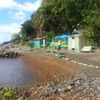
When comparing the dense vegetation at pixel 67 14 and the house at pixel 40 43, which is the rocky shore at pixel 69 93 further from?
the house at pixel 40 43

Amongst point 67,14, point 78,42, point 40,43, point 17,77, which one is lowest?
point 17,77

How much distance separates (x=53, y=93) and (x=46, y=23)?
6024cm

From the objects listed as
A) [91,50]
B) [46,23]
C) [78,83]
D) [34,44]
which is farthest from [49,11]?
[78,83]

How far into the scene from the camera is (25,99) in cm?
1675

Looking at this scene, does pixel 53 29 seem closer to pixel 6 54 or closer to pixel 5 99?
pixel 6 54

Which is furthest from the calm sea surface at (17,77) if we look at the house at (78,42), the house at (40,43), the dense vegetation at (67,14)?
the house at (40,43)

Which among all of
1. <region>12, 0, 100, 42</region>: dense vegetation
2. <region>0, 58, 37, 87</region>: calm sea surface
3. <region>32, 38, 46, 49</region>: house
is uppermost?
<region>12, 0, 100, 42</region>: dense vegetation

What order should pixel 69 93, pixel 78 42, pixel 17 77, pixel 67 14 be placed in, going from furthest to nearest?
pixel 67 14, pixel 78 42, pixel 17 77, pixel 69 93

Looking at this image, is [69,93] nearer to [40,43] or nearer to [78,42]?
[78,42]

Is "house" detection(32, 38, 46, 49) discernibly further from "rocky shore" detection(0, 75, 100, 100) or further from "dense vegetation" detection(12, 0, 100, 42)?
"rocky shore" detection(0, 75, 100, 100)

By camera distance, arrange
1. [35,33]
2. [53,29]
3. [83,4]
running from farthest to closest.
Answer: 1. [35,33]
2. [53,29]
3. [83,4]

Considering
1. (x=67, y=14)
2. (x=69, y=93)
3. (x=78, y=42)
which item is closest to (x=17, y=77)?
(x=69, y=93)

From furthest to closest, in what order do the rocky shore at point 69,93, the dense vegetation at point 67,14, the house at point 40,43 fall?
the house at point 40,43
the dense vegetation at point 67,14
the rocky shore at point 69,93

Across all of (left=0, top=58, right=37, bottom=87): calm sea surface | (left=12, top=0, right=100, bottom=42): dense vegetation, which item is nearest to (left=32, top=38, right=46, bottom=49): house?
(left=12, top=0, right=100, bottom=42): dense vegetation
